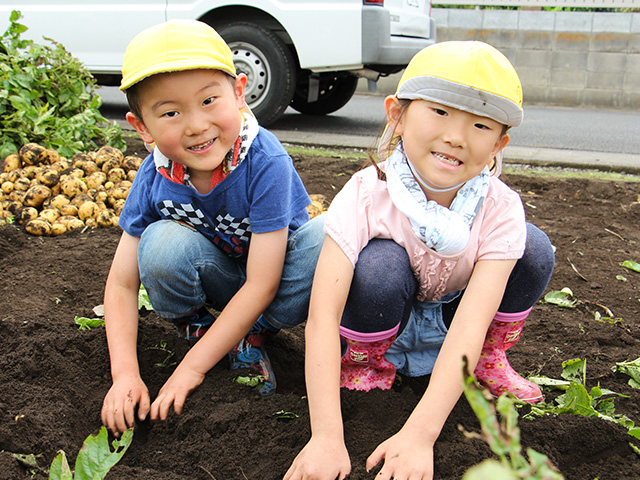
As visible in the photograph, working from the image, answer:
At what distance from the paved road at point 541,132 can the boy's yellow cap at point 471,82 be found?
9.77ft

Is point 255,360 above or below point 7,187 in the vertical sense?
below

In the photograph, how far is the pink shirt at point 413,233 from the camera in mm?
1605

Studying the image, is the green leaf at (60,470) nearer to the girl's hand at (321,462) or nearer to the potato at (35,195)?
the girl's hand at (321,462)

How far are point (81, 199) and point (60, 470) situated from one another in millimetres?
2118

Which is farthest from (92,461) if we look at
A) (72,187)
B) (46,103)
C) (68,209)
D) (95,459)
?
(46,103)

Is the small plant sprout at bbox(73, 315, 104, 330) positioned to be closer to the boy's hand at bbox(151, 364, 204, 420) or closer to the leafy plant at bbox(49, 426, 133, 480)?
the boy's hand at bbox(151, 364, 204, 420)

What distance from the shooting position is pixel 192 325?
200cm

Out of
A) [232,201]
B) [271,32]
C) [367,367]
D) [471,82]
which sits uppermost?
[471,82]

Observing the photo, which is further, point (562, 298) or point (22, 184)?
point (22, 184)

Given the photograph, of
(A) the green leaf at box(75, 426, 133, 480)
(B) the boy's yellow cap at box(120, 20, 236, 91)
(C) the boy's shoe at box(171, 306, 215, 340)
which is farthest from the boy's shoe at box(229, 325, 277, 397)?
(B) the boy's yellow cap at box(120, 20, 236, 91)

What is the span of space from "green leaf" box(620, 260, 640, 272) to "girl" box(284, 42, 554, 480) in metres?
1.11

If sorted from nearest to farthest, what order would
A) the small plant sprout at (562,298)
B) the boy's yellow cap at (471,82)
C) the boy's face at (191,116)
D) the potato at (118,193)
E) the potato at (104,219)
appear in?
the boy's yellow cap at (471,82) < the boy's face at (191,116) < the small plant sprout at (562,298) < the potato at (104,219) < the potato at (118,193)

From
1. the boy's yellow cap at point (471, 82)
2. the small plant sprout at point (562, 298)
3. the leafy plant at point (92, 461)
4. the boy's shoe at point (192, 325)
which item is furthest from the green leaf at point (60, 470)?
the small plant sprout at point (562, 298)

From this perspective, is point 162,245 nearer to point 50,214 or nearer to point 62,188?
point 50,214
